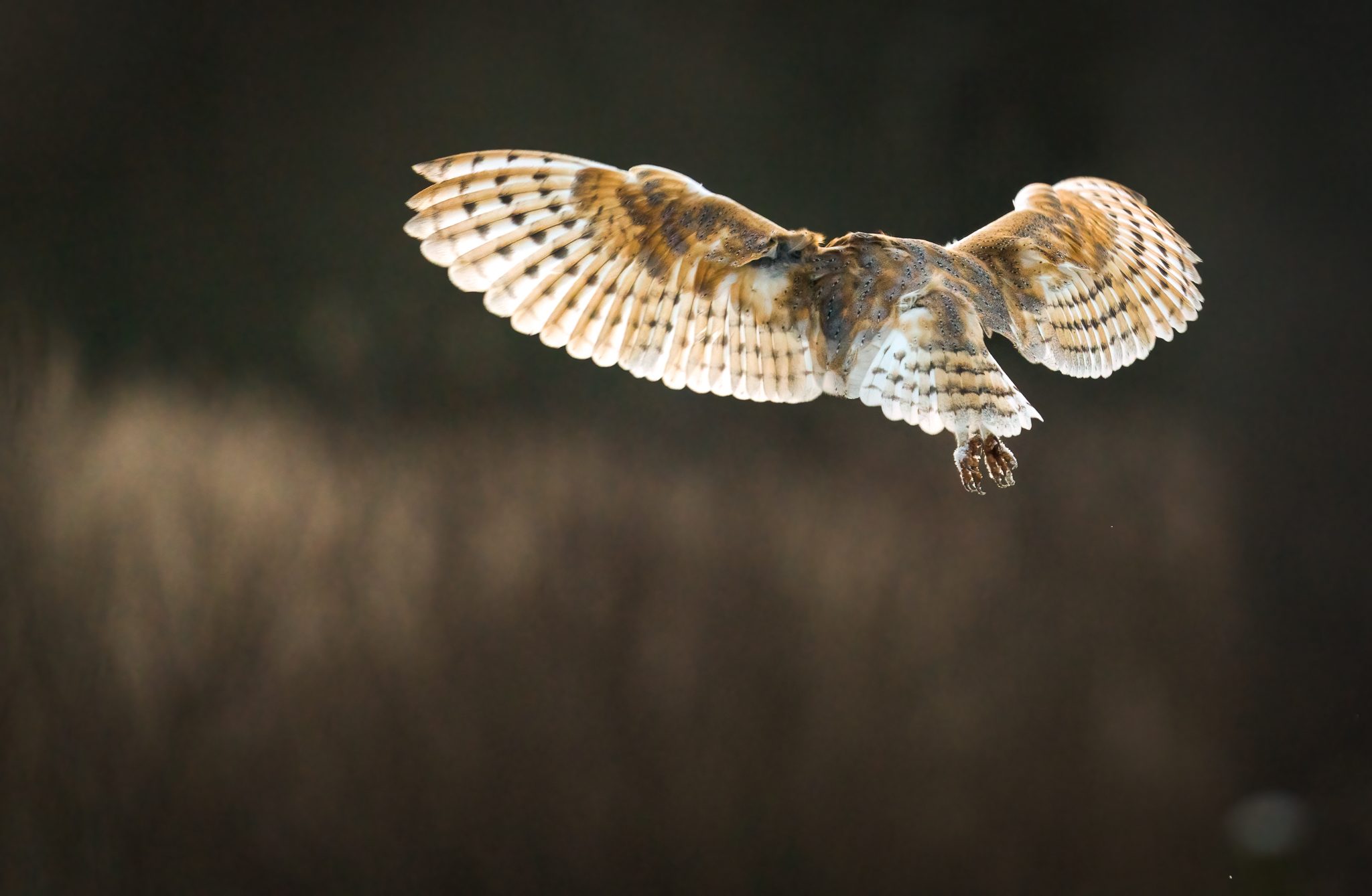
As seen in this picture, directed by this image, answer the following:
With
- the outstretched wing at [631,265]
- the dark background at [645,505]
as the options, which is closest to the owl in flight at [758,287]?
the outstretched wing at [631,265]

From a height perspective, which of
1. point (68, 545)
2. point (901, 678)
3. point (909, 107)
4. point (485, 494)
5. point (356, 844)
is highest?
point (909, 107)

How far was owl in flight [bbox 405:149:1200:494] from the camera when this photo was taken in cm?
102

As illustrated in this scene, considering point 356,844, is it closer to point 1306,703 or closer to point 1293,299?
point 1306,703

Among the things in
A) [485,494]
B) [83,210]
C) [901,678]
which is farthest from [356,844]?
[83,210]

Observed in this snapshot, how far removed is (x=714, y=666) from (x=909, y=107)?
0.92 metres

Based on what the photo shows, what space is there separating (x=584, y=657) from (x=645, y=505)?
0.81ft

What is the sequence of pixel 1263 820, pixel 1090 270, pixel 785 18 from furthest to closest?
pixel 1263 820 → pixel 785 18 → pixel 1090 270

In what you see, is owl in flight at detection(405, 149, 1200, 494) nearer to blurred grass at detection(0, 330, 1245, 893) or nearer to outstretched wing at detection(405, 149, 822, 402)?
outstretched wing at detection(405, 149, 822, 402)

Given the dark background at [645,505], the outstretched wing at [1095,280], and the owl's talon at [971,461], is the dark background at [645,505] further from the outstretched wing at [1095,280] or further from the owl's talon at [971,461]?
the owl's talon at [971,461]

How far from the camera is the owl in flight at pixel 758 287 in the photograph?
102 cm

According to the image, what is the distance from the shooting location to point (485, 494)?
1479 millimetres

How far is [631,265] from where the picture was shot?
109 cm

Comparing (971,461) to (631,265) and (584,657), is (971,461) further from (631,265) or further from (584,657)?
(584,657)

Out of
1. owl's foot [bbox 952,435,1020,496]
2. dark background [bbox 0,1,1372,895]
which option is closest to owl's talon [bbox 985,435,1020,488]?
A: owl's foot [bbox 952,435,1020,496]
